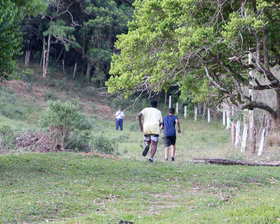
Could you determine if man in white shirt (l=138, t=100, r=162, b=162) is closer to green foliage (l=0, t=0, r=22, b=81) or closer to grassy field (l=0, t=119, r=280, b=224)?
grassy field (l=0, t=119, r=280, b=224)

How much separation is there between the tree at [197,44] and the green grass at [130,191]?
349 cm

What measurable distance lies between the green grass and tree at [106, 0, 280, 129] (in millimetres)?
3493

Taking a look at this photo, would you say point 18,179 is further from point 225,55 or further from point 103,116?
point 103,116

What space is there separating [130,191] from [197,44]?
6.88m

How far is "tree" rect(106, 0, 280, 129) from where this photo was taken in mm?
14047

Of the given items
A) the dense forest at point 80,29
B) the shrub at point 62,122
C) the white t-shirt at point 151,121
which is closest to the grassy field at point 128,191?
the white t-shirt at point 151,121

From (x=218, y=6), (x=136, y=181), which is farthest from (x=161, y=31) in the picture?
(x=136, y=181)

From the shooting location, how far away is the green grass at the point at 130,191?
20.9 ft

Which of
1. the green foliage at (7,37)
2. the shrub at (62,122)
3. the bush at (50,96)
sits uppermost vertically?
the green foliage at (7,37)

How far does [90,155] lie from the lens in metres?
14.5

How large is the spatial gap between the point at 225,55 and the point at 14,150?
9.14 m

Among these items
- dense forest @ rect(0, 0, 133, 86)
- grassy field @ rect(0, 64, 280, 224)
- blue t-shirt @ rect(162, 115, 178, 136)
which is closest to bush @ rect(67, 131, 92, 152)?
grassy field @ rect(0, 64, 280, 224)

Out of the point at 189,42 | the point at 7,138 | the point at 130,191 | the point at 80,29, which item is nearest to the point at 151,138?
the point at 130,191

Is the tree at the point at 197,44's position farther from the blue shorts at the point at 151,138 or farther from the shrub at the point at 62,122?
the blue shorts at the point at 151,138
